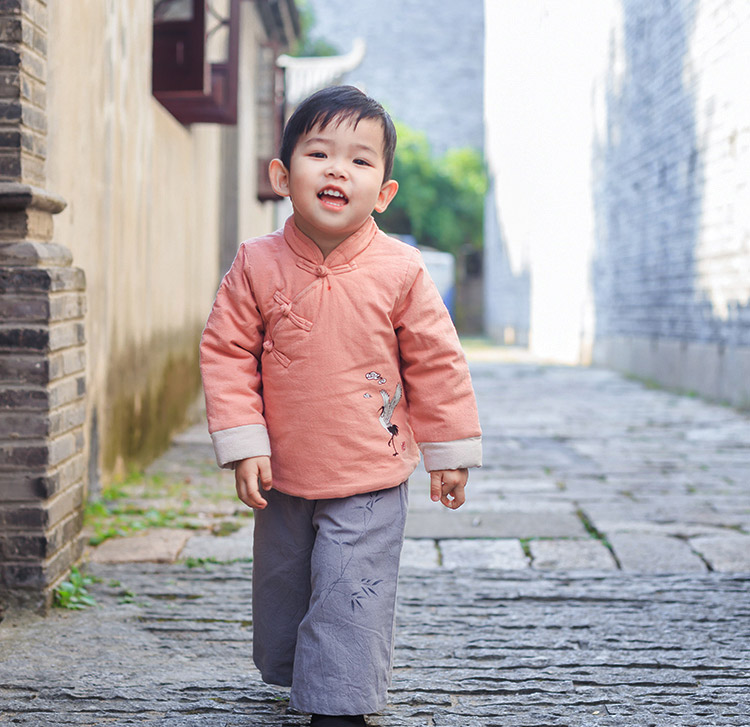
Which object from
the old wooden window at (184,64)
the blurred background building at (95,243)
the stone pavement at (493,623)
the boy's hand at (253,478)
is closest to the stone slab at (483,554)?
the stone pavement at (493,623)

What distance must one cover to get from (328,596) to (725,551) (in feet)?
7.17

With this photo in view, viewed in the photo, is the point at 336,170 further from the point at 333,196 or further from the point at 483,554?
the point at 483,554

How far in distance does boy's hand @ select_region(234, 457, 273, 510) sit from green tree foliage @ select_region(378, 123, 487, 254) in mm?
22838

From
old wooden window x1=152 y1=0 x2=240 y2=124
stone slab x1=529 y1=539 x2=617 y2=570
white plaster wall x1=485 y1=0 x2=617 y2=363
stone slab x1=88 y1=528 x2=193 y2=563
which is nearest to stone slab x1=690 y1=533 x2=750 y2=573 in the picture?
stone slab x1=529 y1=539 x2=617 y2=570

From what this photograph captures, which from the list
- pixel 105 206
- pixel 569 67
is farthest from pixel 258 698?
pixel 569 67

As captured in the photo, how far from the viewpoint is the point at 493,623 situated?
301 centimetres

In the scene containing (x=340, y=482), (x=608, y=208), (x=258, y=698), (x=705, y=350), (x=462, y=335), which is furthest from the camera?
(x=462, y=335)

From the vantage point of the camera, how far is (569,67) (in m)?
→ 16.9

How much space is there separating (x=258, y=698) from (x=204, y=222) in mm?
5782

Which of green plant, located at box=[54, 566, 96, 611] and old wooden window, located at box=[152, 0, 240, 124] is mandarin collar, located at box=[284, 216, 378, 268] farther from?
old wooden window, located at box=[152, 0, 240, 124]

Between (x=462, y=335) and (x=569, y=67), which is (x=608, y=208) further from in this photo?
(x=462, y=335)

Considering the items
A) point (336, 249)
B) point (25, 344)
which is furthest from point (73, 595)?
point (336, 249)

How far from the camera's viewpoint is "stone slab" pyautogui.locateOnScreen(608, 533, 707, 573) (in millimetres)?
3607

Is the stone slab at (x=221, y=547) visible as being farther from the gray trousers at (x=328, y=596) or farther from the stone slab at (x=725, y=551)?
the stone slab at (x=725, y=551)
